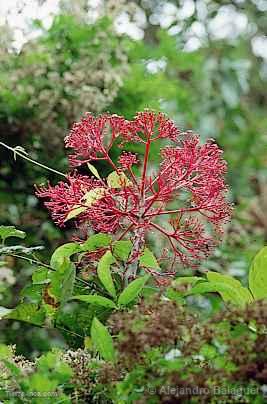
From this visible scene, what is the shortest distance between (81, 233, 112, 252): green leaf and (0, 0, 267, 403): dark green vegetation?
4 cm

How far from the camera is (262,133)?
130 inches

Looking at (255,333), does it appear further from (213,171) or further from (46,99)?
(46,99)

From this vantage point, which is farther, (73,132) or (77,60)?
(77,60)

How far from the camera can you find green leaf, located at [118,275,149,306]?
Result: 583mm

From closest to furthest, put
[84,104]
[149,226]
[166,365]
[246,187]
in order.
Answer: [166,365], [149,226], [84,104], [246,187]

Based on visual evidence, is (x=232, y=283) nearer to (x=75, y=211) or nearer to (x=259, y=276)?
(x=259, y=276)

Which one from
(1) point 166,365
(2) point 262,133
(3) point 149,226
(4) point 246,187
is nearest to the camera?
(1) point 166,365

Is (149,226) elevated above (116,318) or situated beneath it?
elevated above

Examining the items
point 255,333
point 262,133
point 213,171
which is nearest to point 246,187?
point 262,133

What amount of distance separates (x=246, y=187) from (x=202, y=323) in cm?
250

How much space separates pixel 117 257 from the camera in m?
0.71

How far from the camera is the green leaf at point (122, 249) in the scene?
69cm

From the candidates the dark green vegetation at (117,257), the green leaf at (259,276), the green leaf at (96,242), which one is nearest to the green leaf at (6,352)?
the dark green vegetation at (117,257)

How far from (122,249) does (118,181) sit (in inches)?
2.7
